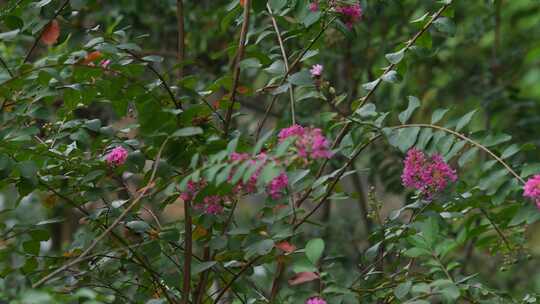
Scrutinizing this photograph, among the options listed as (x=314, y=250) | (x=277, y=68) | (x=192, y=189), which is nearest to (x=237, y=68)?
A: (x=277, y=68)

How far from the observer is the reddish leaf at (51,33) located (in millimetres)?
1494

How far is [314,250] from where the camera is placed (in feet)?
4.00

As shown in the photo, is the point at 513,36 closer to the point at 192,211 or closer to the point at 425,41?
the point at 425,41

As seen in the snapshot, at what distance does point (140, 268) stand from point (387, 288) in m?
0.42

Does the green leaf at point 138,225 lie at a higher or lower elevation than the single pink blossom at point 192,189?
lower

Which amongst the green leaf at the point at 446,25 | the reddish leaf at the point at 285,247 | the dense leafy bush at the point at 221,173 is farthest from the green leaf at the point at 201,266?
the green leaf at the point at 446,25

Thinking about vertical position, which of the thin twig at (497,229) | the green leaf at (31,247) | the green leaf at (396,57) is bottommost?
the green leaf at (31,247)

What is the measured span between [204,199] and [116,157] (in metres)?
0.18

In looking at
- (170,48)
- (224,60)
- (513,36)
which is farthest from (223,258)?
(513,36)

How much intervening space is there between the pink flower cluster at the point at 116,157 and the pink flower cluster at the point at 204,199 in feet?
0.44

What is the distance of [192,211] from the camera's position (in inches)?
53.2

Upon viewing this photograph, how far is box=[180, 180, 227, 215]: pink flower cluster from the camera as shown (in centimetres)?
126

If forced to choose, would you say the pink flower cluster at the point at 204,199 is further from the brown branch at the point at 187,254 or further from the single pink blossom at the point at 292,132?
the single pink blossom at the point at 292,132

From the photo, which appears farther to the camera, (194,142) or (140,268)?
(140,268)
